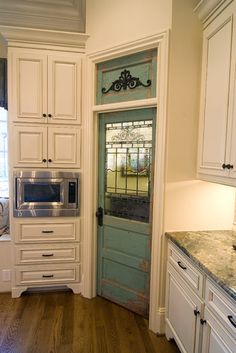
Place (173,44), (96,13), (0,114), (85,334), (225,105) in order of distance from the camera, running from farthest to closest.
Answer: (0,114), (96,13), (85,334), (173,44), (225,105)

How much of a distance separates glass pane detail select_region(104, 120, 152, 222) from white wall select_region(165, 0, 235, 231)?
273mm

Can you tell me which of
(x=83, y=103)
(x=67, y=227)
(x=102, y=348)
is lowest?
(x=102, y=348)

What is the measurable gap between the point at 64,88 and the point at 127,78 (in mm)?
705

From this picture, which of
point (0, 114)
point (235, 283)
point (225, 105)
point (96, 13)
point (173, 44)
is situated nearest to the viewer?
point (235, 283)

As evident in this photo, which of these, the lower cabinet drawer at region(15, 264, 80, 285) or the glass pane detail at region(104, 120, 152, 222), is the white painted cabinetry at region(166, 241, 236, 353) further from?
the lower cabinet drawer at region(15, 264, 80, 285)

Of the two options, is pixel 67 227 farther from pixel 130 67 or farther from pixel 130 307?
pixel 130 67

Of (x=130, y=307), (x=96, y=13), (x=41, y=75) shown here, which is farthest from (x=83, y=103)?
(x=130, y=307)

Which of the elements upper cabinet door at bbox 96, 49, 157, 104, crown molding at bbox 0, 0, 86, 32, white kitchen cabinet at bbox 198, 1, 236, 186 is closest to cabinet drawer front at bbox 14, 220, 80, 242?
upper cabinet door at bbox 96, 49, 157, 104

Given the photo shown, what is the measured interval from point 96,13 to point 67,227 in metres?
2.19

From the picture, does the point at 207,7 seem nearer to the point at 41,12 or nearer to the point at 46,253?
the point at 41,12

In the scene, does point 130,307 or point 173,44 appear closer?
point 173,44

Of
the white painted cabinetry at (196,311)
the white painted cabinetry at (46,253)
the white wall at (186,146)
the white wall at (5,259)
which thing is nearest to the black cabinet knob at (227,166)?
the white wall at (186,146)

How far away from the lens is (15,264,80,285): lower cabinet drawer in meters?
2.85

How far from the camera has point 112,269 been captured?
282 centimetres
